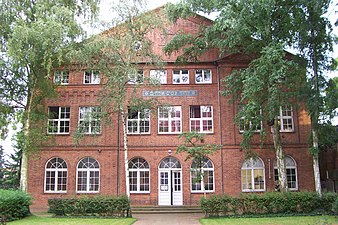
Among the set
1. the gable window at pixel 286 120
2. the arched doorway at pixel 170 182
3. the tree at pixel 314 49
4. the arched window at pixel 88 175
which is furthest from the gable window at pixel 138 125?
the tree at pixel 314 49

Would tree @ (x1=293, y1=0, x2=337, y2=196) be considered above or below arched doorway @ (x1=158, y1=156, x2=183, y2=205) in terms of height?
above

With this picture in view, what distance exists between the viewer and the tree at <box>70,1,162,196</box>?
16.0 meters

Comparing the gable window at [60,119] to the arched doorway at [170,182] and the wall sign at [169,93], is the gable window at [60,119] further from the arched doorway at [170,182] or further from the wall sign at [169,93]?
the arched doorway at [170,182]

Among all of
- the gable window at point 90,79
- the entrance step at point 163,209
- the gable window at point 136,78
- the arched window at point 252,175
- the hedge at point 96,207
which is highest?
the gable window at point 90,79

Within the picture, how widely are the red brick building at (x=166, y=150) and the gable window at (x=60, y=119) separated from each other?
57 millimetres

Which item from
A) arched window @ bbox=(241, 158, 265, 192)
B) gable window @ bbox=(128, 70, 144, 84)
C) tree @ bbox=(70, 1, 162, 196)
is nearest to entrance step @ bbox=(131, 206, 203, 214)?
tree @ bbox=(70, 1, 162, 196)

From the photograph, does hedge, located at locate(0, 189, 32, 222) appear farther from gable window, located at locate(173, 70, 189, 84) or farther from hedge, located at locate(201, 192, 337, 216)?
gable window, located at locate(173, 70, 189, 84)

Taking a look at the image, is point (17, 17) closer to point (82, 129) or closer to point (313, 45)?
point (82, 129)

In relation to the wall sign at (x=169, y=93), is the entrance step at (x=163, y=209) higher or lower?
lower

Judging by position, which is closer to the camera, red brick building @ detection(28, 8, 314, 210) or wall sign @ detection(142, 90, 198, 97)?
red brick building @ detection(28, 8, 314, 210)

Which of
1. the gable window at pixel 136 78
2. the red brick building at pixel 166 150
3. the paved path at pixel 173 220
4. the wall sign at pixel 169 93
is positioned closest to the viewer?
the paved path at pixel 173 220

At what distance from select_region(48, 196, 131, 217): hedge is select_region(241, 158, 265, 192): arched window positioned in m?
7.55

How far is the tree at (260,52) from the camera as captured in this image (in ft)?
50.2

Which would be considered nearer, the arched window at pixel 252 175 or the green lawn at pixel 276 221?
the green lawn at pixel 276 221
